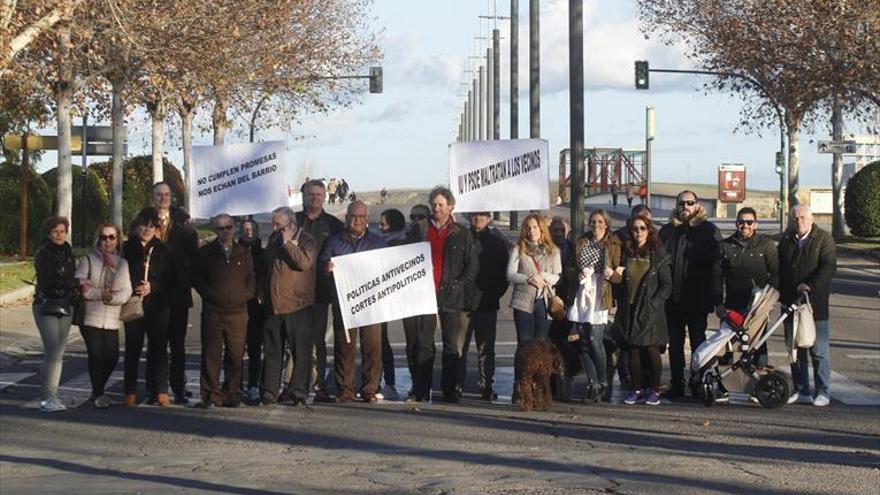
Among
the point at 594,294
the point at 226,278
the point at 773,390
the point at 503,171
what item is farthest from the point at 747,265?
the point at 226,278

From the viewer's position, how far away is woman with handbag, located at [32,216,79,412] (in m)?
14.5

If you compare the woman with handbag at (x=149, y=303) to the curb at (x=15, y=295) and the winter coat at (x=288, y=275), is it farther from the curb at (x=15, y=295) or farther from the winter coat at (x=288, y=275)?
the curb at (x=15, y=295)

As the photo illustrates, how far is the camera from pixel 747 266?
49.1 feet

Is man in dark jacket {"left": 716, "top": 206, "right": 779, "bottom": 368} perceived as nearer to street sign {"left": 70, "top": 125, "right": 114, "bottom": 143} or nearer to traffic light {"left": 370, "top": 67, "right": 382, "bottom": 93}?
street sign {"left": 70, "top": 125, "right": 114, "bottom": 143}

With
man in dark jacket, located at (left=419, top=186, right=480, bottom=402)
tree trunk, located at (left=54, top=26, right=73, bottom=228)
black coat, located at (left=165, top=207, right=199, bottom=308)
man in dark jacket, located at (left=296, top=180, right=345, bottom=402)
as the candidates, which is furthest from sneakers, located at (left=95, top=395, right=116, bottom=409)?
tree trunk, located at (left=54, top=26, right=73, bottom=228)

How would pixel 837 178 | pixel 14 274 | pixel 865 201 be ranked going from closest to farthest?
pixel 14 274 → pixel 865 201 → pixel 837 178

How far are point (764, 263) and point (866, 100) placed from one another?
30.1m

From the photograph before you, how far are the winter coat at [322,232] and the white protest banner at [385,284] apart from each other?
0.68ft

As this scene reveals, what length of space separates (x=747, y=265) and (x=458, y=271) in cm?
259

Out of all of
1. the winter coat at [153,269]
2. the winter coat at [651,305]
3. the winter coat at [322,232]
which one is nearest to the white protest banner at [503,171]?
the winter coat at [322,232]

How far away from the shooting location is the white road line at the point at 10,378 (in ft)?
55.6

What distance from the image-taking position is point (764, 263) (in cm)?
1499

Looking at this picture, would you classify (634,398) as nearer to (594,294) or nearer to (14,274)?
(594,294)

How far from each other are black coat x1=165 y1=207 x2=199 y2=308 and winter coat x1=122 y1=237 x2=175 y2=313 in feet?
0.11
